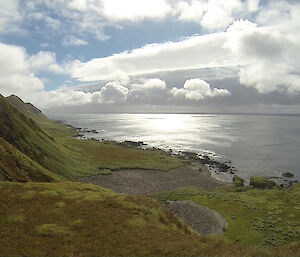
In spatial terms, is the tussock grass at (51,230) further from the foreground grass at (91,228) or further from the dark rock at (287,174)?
the dark rock at (287,174)

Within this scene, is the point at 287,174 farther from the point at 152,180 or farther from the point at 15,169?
the point at 15,169

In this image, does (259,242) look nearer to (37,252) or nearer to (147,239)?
(147,239)

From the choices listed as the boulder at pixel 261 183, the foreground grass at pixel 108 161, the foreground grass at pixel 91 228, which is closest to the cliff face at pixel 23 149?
the foreground grass at pixel 108 161

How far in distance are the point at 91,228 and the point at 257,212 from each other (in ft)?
161

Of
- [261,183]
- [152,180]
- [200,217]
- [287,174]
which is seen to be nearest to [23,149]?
[152,180]

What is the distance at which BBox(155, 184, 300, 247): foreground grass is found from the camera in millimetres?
51031

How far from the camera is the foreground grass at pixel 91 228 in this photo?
21.2 m

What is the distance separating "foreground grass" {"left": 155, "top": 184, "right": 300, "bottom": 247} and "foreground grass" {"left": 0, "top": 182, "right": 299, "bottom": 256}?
25.1m

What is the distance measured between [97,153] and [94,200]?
112 metres

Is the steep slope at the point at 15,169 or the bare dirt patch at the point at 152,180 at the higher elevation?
the steep slope at the point at 15,169

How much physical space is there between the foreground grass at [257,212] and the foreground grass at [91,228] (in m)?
25.1

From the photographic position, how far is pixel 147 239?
23984mm

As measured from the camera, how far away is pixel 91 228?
2641cm

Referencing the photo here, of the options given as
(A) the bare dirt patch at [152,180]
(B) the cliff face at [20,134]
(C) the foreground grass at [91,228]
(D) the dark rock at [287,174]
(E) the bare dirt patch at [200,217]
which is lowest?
(D) the dark rock at [287,174]
